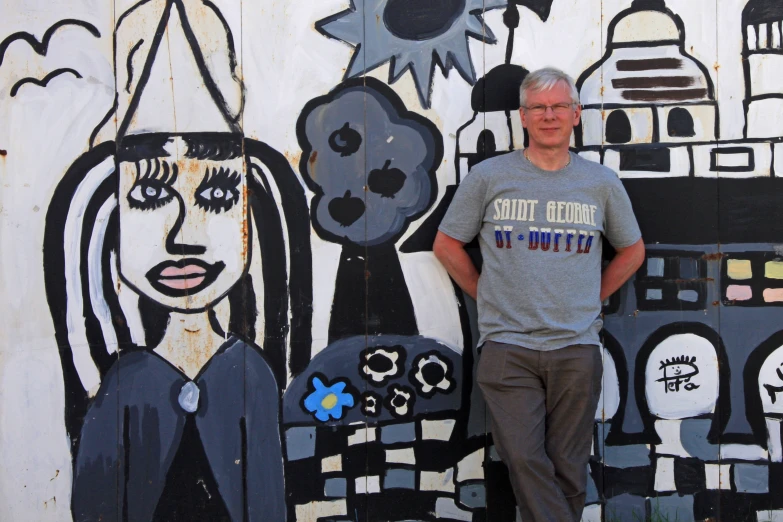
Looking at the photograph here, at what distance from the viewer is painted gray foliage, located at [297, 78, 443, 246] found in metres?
2.84

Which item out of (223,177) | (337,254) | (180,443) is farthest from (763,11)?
(180,443)

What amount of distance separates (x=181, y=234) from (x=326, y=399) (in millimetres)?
898

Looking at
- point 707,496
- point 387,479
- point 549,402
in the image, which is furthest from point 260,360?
point 707,496

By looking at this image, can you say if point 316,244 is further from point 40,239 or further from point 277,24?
point 40,239

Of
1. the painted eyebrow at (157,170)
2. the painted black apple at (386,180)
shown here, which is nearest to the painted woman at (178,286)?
the painted eyebrow at (157,170)

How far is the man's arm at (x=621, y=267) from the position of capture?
8.76ft

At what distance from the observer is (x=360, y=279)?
2.88 metres

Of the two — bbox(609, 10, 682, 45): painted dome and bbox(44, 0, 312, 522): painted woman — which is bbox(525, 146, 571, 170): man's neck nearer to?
bbox(609, 10, 682, 45): painted dome

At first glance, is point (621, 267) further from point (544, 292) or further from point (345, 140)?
point (345, 140)

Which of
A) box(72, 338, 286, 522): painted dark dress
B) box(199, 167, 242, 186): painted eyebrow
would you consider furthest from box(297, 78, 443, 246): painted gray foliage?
box(72, 338, 286, 522): painted dark dress

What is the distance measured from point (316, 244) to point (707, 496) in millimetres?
1905

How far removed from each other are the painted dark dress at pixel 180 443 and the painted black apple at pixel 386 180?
0.83 metres

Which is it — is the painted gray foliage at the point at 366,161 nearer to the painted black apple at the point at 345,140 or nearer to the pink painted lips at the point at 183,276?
the painted black apple at the point at 345,140

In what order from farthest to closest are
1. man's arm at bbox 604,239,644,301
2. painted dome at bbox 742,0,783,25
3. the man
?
painted dome at bbox 742,0,783,25 < man's arm at bbox 604,239,644,301 < the man
